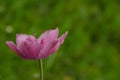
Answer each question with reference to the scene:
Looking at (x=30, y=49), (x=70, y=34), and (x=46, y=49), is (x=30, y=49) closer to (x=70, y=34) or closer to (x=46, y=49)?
(x=46, y=49)

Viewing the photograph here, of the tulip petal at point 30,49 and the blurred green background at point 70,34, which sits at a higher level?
the blurred green background at point 70,34

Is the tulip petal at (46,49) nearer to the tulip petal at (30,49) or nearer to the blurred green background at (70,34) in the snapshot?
the tulip petal at (30,49)

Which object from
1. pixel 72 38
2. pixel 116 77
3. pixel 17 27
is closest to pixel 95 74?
pixel 116 77

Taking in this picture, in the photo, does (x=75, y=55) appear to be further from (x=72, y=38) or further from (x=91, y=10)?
(x=91, y=10)

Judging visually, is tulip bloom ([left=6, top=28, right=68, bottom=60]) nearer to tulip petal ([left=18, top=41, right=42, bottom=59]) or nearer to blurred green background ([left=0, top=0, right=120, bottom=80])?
tulip petal ([left=18, top=41, right=42, bottom=59])

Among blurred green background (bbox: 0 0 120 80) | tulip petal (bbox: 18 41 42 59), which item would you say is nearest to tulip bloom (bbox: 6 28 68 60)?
tulip petal (bbox: 18 41 42 59)

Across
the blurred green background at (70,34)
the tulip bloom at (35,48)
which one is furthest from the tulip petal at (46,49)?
the blurred green background at (70,34)

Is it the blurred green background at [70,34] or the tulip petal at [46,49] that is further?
the blurred green background at [70,34]
